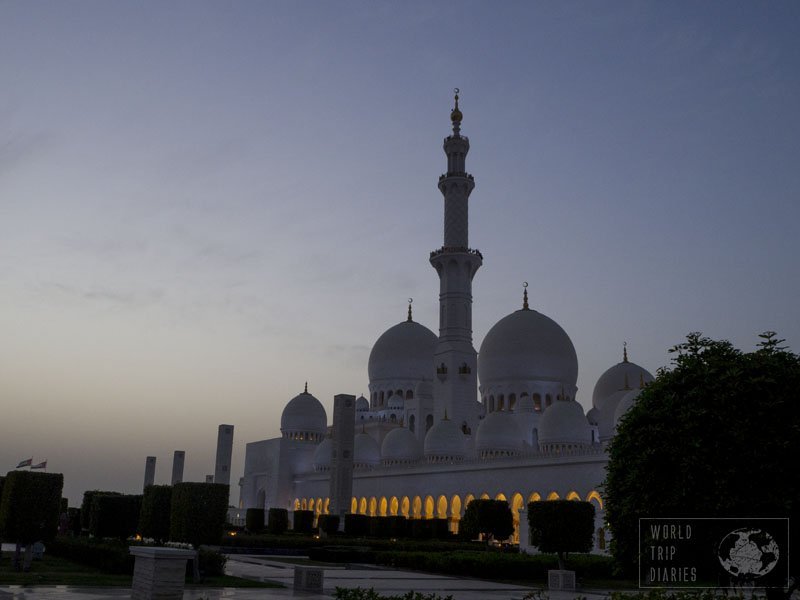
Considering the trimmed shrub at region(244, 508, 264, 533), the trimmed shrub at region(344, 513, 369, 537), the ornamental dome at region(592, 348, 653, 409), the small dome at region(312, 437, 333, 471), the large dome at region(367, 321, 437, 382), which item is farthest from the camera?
the large dome at region(367, 321, 437, 382)

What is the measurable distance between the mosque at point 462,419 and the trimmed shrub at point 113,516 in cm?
2102

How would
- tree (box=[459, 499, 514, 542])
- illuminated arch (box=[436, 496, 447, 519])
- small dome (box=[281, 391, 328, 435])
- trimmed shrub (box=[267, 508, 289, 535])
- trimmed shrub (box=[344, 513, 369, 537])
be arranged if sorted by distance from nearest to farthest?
tree (box=[459, 499, 514, 542])
trimmed shrub (box=[344, 513, 369, 537])
trimmed shrub (box=[267, 508, 289, 535])
illuminated arch (box=[436, 496, 447, 519])
small dome (box=[281, 391, 328, 435])

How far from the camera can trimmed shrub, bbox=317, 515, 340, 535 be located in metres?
44.1

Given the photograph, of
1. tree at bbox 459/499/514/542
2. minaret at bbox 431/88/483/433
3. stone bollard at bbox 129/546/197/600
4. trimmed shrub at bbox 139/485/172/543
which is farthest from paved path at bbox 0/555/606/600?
minaret at bbox 431/88/483/433

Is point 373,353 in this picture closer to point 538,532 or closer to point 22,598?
point 538,532

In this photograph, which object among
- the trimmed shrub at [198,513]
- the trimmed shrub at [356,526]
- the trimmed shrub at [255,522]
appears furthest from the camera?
the trimmed shrub at [255,522]

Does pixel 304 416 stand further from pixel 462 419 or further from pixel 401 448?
pixel 462 419

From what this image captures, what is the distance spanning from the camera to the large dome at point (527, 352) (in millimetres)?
56688

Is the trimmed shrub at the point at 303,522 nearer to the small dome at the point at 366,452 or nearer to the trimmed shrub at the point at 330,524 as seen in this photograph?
the trimmed shrub at the point at 330,524

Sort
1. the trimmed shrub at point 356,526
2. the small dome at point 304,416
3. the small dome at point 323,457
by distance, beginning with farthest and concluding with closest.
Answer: the small dome at point 304,416 < the small dome at point 323,457 < the trimmed shrub at point 356,526

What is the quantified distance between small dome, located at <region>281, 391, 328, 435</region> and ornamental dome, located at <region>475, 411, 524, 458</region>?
23.2 m

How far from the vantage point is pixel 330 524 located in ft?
→ 145

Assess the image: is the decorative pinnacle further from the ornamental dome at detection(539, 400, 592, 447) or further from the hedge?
the hedge

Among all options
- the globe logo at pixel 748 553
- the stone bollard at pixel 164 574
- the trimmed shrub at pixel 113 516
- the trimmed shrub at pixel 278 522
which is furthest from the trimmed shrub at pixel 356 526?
the globe logo at pixel 748 553
